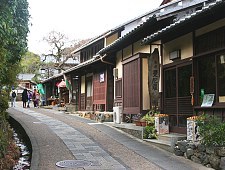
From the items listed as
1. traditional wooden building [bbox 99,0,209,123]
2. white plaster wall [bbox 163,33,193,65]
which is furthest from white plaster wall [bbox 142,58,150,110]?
white plaster wall [bbox 163,33,193,65]

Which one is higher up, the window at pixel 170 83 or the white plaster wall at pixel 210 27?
the white plaster wall at pixel 210 27

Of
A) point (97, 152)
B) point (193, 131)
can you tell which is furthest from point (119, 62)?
point (193, 131)

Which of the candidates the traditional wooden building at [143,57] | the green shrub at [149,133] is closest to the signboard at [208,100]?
the traditional wooden building at [143,57]

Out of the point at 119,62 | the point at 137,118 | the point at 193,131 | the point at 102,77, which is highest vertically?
the point at 119,62

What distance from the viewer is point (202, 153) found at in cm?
909

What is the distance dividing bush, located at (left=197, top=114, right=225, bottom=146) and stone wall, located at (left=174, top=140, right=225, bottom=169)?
180 millimetres

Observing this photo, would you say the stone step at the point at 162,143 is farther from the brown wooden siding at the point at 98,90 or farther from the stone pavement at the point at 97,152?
the brown wooden siding at the point at 98,90

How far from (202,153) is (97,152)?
345 centimetres

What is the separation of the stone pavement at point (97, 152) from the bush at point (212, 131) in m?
0.78

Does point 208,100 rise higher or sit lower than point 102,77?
lower

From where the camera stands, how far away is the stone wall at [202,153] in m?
8.38

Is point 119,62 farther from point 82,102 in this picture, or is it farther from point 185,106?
point 82,102

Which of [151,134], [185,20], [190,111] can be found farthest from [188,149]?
[185,20]

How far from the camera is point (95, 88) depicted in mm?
23812
